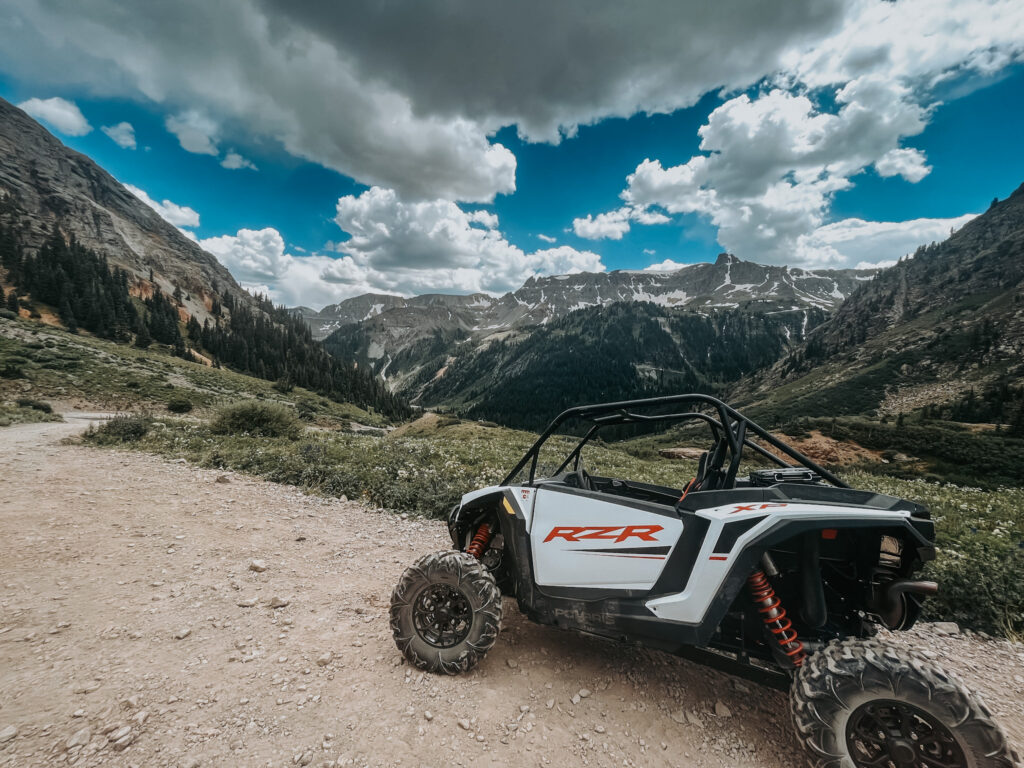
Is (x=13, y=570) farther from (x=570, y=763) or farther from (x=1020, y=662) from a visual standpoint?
(x=1020, y=662)

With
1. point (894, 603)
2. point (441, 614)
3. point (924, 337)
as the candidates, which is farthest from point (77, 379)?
point (924, 337)

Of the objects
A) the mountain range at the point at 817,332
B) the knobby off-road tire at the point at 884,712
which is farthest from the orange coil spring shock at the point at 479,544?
the mountain range at the point at 817,332

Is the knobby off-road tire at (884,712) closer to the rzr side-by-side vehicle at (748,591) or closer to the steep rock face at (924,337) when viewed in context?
the rzr side-by-side vehicle at (748,591)

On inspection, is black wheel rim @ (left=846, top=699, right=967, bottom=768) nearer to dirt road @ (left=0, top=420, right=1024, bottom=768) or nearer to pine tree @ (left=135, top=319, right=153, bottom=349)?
dirt road @ (left=0, top=420, right=1024, bottom=768)

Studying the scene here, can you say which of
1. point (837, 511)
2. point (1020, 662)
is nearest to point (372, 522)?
point (837, 511)

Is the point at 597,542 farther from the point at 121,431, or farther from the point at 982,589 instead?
the point at 121,431

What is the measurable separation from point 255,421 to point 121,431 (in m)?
4.41

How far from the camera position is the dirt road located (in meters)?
2.98

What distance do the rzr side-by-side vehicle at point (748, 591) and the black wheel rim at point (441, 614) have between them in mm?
14

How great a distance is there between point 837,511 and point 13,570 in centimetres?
939

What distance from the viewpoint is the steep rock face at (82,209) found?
12744 centimetres

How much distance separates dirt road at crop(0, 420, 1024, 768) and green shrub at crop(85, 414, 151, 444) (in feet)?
37.0

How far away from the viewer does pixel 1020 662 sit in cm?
430

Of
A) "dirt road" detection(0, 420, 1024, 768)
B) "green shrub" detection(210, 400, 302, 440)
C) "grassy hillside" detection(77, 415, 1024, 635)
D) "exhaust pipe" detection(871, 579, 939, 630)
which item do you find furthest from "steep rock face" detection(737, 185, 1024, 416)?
"green shrub" detection(210, 400, 302, 440)
